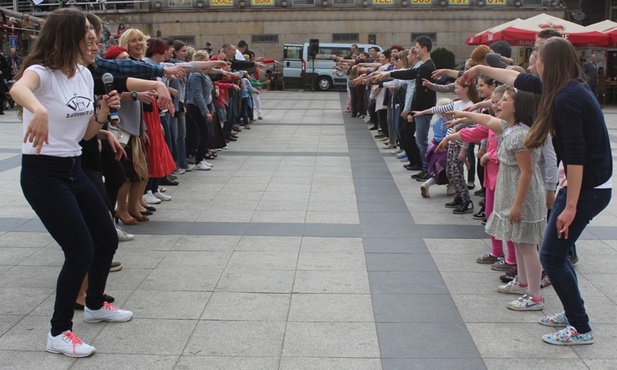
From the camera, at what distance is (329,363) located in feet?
13.0

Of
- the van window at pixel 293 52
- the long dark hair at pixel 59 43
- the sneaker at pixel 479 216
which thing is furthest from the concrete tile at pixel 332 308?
the van window at pixel 293 52

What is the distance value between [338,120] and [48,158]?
15166 millimetres

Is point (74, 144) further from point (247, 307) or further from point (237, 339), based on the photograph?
point (247, 307)

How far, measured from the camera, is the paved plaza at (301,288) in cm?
409

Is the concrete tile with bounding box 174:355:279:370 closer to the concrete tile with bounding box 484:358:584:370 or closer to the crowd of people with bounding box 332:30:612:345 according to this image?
the concrete tile with bounding box 484:358:584:370

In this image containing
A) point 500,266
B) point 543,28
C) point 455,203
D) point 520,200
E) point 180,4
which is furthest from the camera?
point 180,4

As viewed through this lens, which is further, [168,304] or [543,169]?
[543,169]

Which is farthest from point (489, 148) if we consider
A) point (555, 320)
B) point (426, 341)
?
point (426, 341)

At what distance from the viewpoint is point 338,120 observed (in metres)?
18.8

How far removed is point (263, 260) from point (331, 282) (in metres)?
0.79

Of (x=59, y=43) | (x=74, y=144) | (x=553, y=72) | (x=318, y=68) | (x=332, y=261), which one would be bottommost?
(x=318, y=68)

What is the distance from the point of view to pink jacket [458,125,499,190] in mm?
6039

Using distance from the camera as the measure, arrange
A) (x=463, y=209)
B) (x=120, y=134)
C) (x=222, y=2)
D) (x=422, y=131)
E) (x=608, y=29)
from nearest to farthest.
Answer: (x=120, y=134) → (x=463, y=209) → (x=422, y=131) → (x=608, y=29) → (x=222, y=2)

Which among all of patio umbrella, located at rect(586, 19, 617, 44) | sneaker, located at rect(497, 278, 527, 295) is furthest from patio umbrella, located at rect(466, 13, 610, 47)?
sneaker, located at rect(497, 278, 527, 295)
